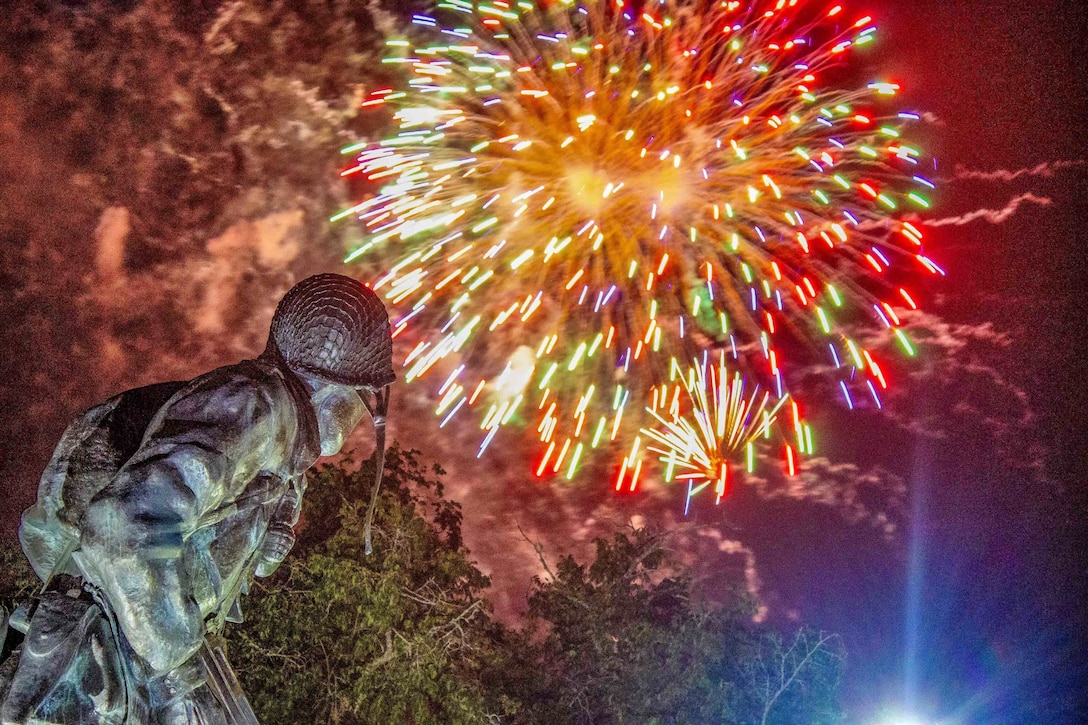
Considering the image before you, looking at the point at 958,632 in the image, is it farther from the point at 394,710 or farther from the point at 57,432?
the point at 57,432

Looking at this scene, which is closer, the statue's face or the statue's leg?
the statue's leg

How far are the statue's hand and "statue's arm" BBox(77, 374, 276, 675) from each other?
0.34 metres

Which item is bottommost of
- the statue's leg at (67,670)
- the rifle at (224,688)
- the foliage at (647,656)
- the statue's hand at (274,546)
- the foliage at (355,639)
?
the foliage at (647,656)

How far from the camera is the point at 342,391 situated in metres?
3.08

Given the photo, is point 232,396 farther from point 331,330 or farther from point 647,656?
point 647,656

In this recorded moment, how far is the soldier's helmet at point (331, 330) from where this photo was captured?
2930mm

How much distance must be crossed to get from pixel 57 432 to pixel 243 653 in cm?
913

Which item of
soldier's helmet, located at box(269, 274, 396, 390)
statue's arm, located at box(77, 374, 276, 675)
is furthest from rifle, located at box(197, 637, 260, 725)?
soldier's helmet, located at box(269, 274, 396, 390)

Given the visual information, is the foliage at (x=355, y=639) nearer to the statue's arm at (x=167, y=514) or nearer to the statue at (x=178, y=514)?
the statue at (x=178, y=514)

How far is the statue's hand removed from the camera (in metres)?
2.94

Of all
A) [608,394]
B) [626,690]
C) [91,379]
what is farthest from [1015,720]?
[91,379]

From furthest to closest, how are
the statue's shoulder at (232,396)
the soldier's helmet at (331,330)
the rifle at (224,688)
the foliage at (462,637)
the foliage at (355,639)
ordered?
the foliage at (462,637) → the foliage at (355,639) → the soldier's helmet at (331,330) → the rifle at (224,688) → the statue's shoulder at (232,396)

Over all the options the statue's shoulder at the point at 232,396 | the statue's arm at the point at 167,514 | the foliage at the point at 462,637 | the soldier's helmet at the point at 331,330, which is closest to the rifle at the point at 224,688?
the statue's arm at the point at 167,514

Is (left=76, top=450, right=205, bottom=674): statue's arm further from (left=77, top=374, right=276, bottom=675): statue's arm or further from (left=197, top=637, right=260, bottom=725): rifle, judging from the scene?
(left=197, top=637, right=260, bottom=725): rifle
